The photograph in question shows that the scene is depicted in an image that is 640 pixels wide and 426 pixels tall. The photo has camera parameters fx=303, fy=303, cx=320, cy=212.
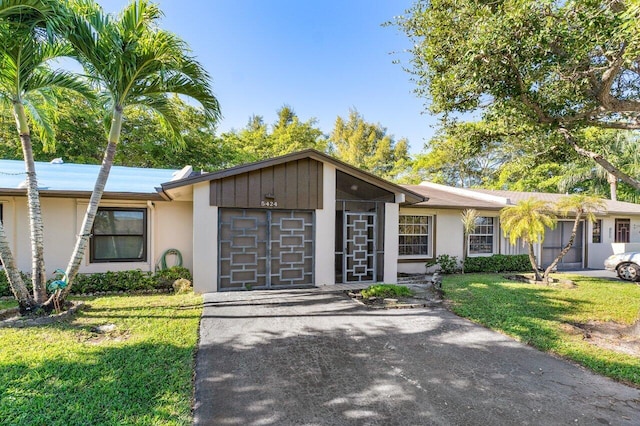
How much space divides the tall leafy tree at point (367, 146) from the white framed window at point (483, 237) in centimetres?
1886

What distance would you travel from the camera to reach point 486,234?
1323cm

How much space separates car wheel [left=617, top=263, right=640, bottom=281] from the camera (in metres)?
11.2

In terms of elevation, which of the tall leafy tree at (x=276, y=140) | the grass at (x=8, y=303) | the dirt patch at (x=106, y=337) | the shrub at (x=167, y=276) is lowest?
the grass at (x=8, y=303)

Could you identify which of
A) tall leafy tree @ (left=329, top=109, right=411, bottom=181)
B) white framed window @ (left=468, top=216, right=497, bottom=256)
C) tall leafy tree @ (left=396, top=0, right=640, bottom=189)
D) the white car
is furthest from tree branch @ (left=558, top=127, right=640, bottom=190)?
tall leafy tree @ (left=329, top=109, right=411, bottom=181)

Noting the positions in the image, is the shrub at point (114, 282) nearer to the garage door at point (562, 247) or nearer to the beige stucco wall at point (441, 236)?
the beige stucco wall at point (441, 236)

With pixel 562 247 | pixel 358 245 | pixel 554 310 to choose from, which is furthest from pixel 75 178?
pixel 562 247

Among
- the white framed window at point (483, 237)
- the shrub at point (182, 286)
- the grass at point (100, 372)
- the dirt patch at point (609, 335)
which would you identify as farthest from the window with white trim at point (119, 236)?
the white framed window at point (483, 237)

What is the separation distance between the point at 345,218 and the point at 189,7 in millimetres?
7566

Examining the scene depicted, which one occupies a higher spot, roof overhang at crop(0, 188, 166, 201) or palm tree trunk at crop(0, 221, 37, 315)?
roof overhang at crop(0, 188, 166, 201)

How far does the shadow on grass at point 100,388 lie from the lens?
2.92 m

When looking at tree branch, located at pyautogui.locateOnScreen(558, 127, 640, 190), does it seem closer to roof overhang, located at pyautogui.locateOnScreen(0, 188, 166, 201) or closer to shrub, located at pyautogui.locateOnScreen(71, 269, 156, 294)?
roof overhang, located at pyautogui.locateOnScreen(0, 188, 166, 201)

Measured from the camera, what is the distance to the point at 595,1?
477 cm

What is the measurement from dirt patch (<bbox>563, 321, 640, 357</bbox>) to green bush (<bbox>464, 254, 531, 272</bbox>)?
6.00m

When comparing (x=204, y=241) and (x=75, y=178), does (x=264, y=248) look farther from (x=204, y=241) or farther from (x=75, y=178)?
(x=75, y=178)
